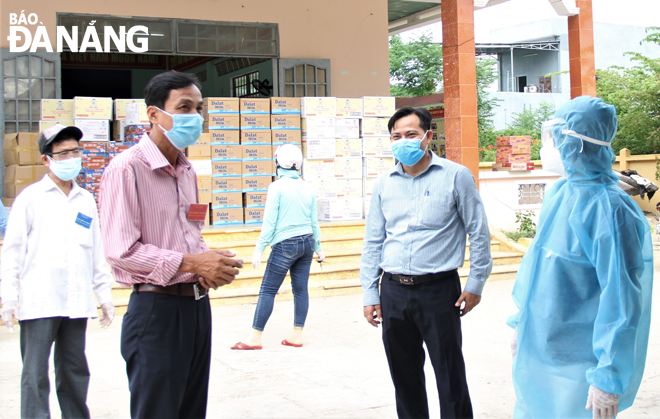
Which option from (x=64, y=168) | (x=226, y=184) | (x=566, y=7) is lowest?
(x=64, y=168)

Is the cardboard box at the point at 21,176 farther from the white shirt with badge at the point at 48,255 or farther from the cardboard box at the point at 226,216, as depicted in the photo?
the white shirt with badge at the point at 48,255

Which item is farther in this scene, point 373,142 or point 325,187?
point 373,142

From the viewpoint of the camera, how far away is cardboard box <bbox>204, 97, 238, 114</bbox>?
392 inches

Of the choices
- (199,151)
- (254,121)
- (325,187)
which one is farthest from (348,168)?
(199,151)

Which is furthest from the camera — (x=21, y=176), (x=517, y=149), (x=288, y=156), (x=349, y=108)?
(x=517, y=149)

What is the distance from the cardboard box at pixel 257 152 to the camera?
10.2m

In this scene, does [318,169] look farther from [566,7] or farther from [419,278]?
[419,278]

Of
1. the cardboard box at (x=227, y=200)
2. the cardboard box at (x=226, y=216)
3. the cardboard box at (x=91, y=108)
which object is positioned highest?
the cardboard box at (x=91, y=108)

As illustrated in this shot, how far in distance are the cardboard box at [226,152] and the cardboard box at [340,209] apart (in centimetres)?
155

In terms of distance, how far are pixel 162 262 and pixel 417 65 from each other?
99.5ft

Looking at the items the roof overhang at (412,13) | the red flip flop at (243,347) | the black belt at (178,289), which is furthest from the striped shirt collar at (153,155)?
the roof overhang at (412,13)

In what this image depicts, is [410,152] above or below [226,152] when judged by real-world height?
below

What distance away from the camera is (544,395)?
250 cm

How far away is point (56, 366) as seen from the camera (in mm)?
3381
